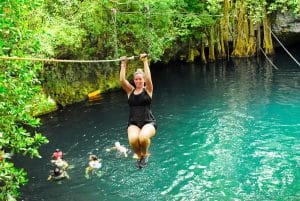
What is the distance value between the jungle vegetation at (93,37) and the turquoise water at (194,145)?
2.14 metres

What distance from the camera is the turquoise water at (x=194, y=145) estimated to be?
1634cm

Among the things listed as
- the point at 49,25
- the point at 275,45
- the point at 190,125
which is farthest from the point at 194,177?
the point at 275,45

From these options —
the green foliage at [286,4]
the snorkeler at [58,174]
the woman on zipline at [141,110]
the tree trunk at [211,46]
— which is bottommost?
the snorkeler at [58,174]

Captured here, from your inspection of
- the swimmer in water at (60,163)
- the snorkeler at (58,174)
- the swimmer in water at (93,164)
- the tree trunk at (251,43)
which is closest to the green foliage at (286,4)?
the tree trunk at (251,43)

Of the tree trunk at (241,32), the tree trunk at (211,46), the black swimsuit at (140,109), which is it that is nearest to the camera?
the black swimsuit at (140,109)

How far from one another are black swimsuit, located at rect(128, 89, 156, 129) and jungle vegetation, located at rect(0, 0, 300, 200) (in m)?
2.12

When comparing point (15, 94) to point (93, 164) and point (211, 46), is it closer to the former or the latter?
point (93, 164)

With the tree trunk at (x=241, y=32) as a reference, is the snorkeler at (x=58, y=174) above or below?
below

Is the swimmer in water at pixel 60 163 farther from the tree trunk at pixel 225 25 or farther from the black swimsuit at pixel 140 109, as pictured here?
the tree trunk at pixel 225 25

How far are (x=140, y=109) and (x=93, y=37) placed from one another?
21.5 m

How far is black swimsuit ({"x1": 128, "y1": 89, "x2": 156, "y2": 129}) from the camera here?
9391 mm

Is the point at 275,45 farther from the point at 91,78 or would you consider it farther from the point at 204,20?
the point at 91,78

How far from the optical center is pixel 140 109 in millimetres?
9516

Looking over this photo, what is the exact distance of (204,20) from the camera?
1491 inches
